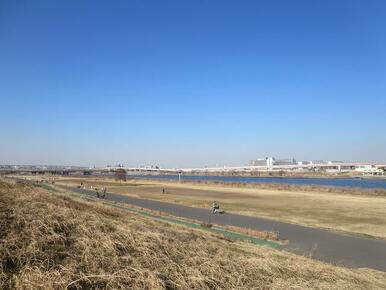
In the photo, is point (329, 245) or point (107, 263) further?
point (329, 245)

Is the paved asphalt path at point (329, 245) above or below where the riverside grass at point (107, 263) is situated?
below

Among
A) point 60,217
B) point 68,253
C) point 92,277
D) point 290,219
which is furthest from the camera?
point 290,219

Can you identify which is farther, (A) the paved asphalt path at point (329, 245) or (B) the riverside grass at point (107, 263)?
(A) the paved asphalt path at point (329, 245)

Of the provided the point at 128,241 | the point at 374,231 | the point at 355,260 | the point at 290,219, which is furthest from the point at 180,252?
the point at 290,219

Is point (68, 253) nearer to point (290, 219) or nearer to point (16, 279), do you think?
point (16, 279)

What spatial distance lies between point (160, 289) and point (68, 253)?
1.46 metres

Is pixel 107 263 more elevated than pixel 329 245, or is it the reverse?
pixel 107 263

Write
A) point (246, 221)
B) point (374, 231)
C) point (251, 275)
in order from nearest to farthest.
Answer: point (251, 275), point (374, 231), point (246, 221)

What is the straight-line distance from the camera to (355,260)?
15141 millimetres

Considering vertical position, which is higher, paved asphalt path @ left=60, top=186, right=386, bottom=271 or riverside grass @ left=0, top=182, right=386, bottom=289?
riverside grass @ left=0, top=182, right=386, bottom=289

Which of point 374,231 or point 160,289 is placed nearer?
point 160,289

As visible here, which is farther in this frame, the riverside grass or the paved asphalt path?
the paved asphalt path

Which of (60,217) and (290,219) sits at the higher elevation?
(60,217)

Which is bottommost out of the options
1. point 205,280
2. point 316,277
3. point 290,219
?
point 290,219
